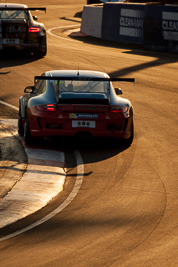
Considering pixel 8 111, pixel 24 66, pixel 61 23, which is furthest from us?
pixel 61 23

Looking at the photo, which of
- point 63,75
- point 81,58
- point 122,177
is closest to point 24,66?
point 81,58

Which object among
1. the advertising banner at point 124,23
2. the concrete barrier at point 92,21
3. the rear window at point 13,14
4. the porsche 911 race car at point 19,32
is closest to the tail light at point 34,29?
the porsche 911 race car at point 19,32

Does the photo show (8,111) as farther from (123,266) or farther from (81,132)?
(123,266)

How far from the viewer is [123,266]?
6.52 meters

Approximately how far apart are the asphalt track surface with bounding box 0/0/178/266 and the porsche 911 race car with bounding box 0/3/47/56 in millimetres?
4860

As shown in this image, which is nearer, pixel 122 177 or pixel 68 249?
pixel 68 249

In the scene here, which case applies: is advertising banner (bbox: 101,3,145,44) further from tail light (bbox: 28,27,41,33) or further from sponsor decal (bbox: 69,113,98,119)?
sponsor decal (bbox: 69,113,98,119)

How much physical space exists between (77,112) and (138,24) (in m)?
16.9

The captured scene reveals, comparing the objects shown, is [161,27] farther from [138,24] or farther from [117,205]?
[117,205]

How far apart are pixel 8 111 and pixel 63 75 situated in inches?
115

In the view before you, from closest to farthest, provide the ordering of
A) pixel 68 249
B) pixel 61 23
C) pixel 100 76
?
pixel 68 249, pixel 100 76, pixel 61 23

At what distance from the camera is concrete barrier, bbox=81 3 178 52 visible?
1022 inches

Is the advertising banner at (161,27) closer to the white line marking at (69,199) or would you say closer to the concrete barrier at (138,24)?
the concrete barrier at (138,24)

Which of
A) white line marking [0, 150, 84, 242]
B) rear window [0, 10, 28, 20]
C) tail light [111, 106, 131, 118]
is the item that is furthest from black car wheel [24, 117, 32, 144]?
rear window [0, 10, 28, 20]
